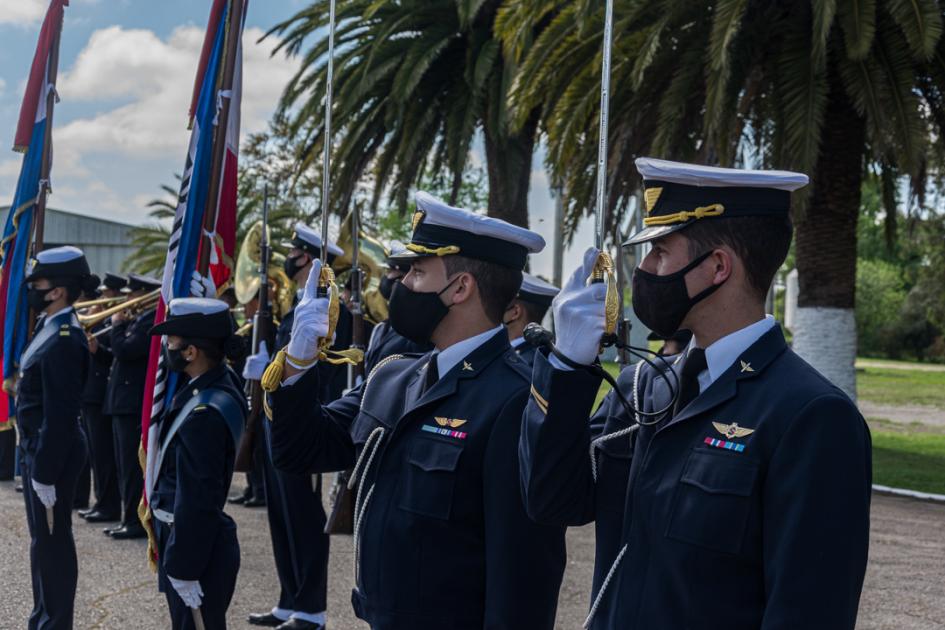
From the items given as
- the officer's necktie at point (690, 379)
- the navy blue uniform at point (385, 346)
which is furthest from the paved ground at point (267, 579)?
the officer's necktie at point (690, 379)

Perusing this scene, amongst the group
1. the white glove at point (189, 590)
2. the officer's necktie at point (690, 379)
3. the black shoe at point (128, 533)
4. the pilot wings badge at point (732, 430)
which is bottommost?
the black shoe at point (128, 533)

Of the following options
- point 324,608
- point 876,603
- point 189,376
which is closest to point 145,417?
point 189,376

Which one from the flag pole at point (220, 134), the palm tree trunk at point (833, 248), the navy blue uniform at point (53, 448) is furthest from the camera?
the palm tree trunk at point (833, 248)

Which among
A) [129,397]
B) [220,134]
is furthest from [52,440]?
[129,397]

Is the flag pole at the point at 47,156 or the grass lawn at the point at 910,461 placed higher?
Result: the flag pole at the point at 47,156

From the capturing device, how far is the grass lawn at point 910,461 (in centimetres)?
1096

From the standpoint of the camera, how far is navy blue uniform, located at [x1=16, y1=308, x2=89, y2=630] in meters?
5.09

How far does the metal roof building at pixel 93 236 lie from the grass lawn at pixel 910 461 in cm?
3915

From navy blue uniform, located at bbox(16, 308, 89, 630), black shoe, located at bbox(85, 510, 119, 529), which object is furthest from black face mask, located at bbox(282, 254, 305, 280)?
black shoe, located at bbox(85, 510, 119, 529)

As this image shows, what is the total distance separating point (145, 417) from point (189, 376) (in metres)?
0.28

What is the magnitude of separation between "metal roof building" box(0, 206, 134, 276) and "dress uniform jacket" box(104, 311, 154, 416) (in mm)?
40952

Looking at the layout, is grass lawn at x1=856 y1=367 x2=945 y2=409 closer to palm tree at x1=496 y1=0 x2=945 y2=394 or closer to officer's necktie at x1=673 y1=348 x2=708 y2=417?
palm tree at x1=496 y1=0 x2=945 y2=394

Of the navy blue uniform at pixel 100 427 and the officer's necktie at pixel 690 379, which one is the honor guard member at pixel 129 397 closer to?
the navy blue uniform at pixel 100 427

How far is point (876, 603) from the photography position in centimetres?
634
